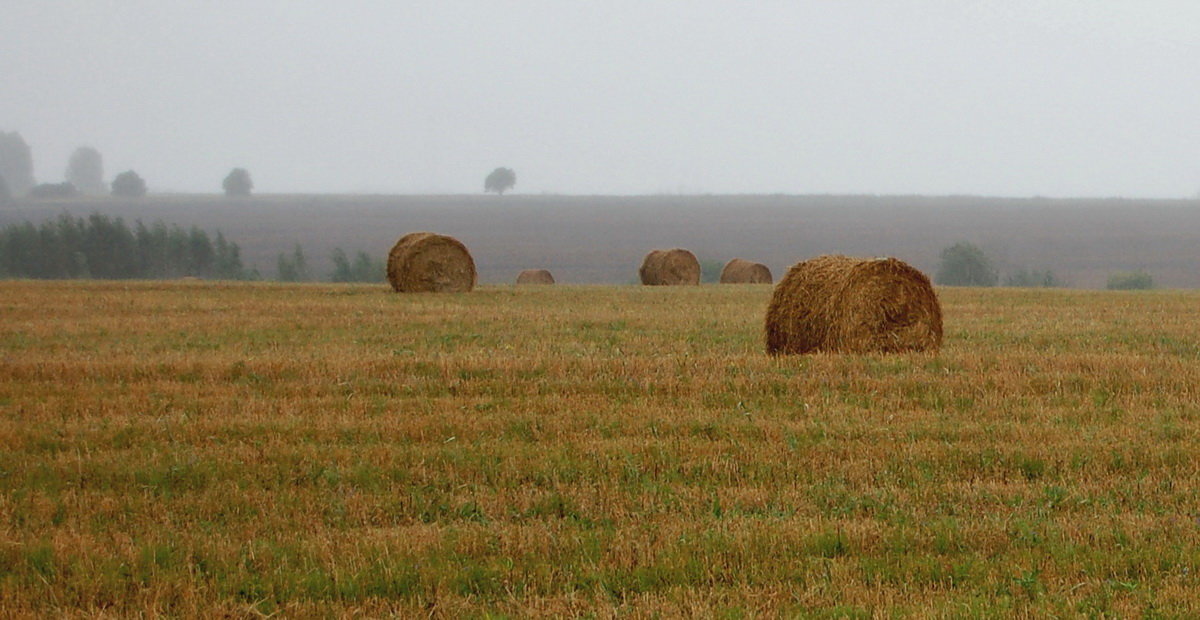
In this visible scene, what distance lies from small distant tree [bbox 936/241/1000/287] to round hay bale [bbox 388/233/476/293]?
59748mm

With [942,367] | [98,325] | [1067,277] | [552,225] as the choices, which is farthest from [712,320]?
[552,225]

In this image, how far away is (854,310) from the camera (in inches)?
639

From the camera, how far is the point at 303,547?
711 cm

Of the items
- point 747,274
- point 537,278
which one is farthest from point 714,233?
point 747,274

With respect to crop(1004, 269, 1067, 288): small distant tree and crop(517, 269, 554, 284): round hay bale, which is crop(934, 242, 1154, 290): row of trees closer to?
crop(1004, 269, 1067, 288): small distant tree

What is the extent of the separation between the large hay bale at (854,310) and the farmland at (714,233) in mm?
66492

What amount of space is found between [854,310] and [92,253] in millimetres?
79210

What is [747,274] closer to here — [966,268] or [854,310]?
[854,310]

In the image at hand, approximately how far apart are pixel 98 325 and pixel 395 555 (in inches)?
691

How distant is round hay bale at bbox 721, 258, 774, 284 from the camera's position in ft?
148

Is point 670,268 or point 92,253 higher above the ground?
point 670,268

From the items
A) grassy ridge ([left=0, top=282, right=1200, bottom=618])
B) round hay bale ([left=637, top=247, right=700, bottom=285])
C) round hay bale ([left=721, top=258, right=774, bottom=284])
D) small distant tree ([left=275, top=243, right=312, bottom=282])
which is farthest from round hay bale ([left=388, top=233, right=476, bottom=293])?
small distant tree ([left=275, top=243, right=312, bottom=282])

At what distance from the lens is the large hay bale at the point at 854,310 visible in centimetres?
1616

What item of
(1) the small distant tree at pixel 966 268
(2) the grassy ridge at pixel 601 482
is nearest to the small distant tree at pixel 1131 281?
(1) the small distant tree at pixel 966 268
